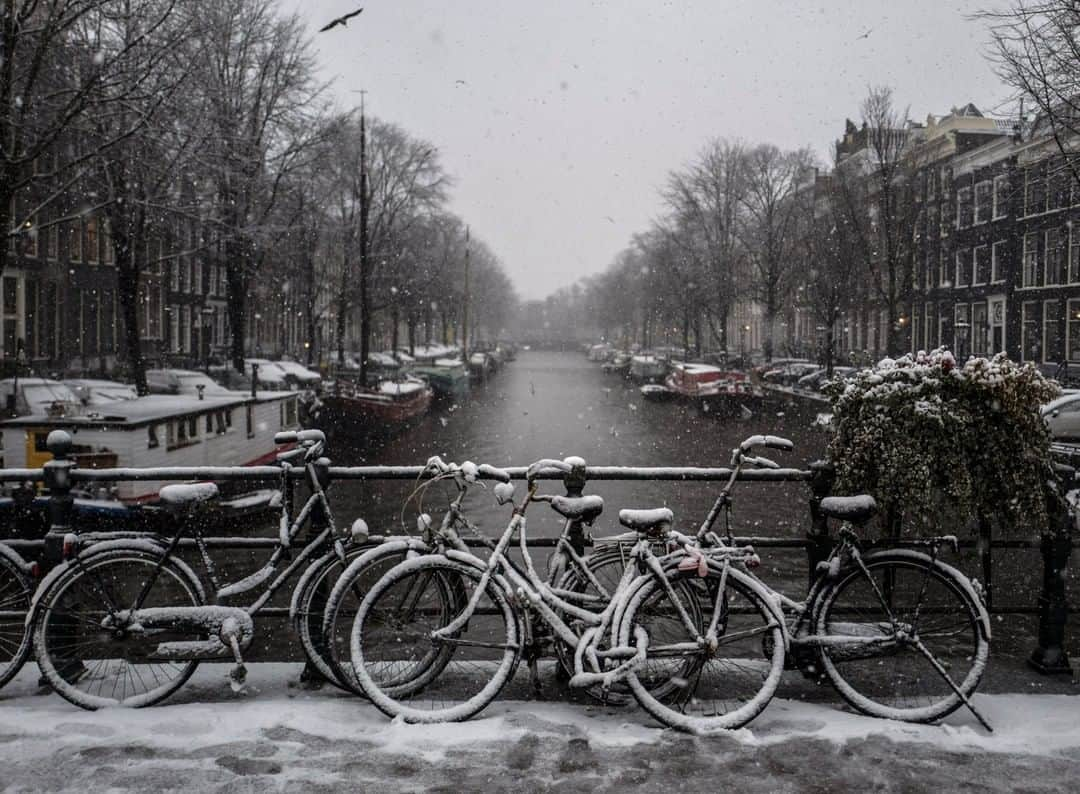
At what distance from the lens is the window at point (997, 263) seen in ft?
141

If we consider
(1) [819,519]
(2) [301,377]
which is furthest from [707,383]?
(1) [819,519]

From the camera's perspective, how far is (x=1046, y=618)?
4.52 metres

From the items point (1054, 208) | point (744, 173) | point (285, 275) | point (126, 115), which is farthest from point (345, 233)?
point (1054, 208)

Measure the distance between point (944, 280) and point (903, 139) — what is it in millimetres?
15437

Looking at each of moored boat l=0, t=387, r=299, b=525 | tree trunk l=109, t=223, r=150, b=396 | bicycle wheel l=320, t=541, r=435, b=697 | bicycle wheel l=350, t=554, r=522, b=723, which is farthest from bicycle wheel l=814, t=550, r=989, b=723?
tree trunk l=109, t=223, r=150, b=396

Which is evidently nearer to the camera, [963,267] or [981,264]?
[981,264]

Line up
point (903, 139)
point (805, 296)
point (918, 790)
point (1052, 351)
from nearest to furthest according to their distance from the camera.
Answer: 1. point (918, 790)
2. point (903, 139)
3. point (1052, 351)
4. point (805, 296)

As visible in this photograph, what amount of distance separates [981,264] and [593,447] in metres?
26.3

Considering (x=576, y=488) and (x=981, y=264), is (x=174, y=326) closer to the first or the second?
(x=981, y=264)

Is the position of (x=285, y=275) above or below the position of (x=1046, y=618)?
above

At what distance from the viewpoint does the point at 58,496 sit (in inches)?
176

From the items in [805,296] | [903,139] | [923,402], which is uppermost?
[903,139]

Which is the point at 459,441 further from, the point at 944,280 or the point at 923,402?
the point at 944,280

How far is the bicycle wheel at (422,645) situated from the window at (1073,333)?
39.8 meters
